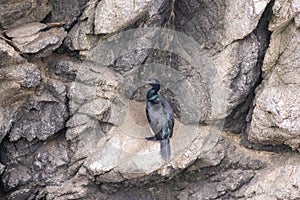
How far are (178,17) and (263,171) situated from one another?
6.22 ft

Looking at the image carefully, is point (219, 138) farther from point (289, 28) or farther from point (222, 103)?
point (289, 28)

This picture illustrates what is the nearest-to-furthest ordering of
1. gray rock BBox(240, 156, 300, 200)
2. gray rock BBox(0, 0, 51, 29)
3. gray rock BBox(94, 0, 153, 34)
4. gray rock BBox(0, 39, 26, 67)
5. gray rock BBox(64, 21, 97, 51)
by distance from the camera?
1. gray rock BBox(0, 39, 26, 67)
2. gray rock BBox(0, 0, 51, 29)
3. gray rock BBox(94, 0, 153, 34)
4. gray rock BBox(64, 21, 97, 51)
5. gray rock BBox(240, 156, 300, 200)

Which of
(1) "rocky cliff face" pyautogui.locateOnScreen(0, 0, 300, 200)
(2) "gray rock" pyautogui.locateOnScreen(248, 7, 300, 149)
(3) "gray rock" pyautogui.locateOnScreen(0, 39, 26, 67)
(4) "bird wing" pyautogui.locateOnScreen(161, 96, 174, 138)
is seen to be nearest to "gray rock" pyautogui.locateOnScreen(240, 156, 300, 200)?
(1) "rocky cliff face" pyautogui.locateOnScreen(0, 0, 300, 200)

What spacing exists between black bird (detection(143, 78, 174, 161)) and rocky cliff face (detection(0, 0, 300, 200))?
107mm

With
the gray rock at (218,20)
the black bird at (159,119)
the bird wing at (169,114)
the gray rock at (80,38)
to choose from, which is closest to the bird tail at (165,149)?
the black bird at (159,119)

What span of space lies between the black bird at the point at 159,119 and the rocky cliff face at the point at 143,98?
0.35 feet

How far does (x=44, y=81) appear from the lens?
5.45 metres

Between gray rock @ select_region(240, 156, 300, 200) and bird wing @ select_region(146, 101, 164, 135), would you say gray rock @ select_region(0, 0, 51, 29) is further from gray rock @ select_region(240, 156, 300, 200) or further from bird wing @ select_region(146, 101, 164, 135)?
gray rock @ select_region(240, 156, 300, 200)

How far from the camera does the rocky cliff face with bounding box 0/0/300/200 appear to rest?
5.36 metres

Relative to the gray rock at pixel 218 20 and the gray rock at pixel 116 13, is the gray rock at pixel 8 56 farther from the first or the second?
the gray rock at pixel 218 20

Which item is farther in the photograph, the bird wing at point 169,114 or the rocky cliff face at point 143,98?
the bird wing at point 169,114

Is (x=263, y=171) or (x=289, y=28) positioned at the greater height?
(x=289, y=28)

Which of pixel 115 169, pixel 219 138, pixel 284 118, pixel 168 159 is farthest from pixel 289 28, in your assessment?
pixel 115 169

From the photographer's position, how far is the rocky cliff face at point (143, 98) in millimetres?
5363
